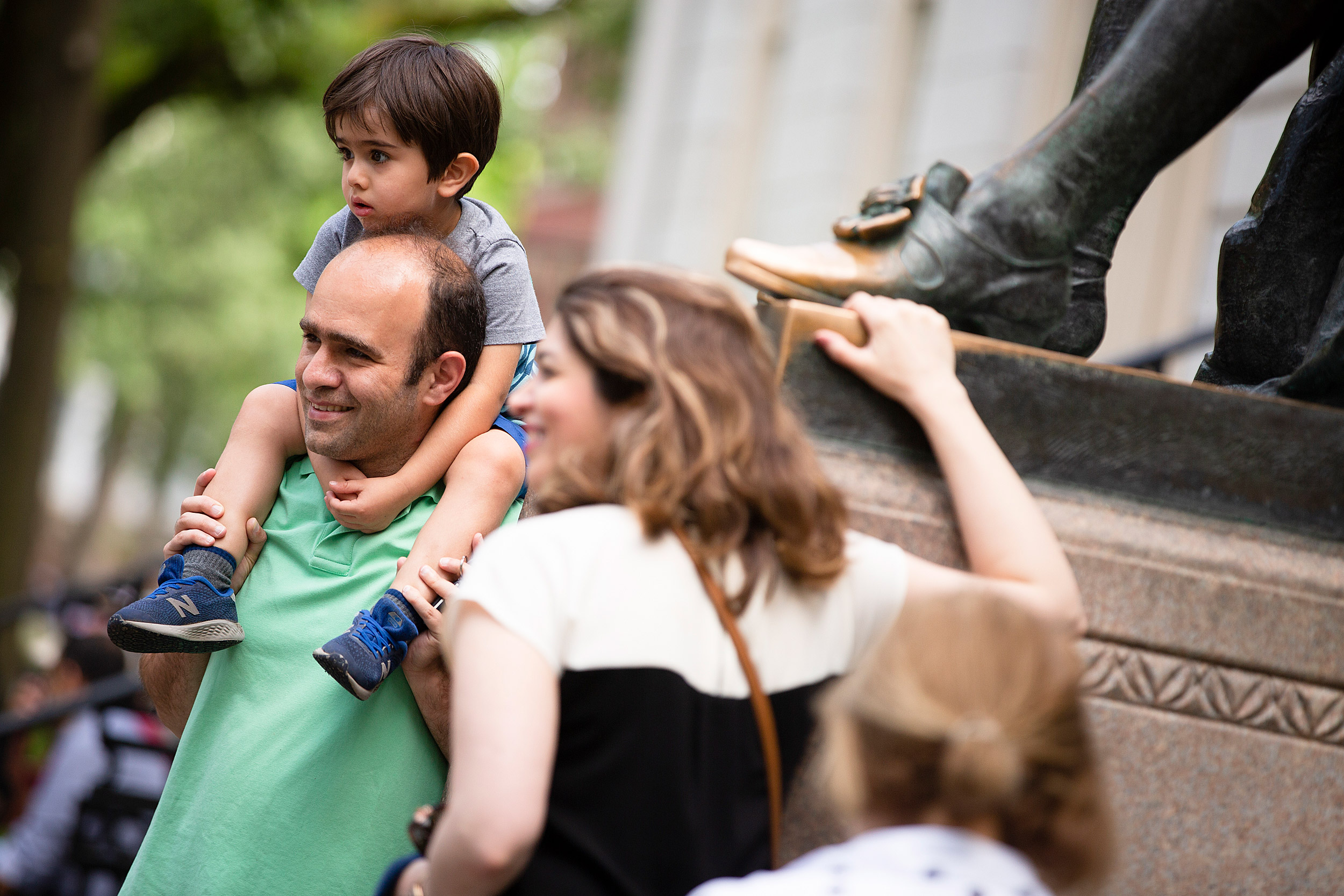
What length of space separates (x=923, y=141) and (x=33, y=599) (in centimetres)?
755

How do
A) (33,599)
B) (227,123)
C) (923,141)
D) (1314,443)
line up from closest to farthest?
(1314,443)
(923,141)
(33,599)
(227,123)

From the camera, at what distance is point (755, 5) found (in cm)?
1346

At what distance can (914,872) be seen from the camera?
1.42 m

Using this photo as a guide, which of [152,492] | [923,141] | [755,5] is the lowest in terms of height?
[152,492]

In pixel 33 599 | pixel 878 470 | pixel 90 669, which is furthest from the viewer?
pixel 33 599

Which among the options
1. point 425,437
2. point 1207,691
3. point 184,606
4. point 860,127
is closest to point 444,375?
point 425,437

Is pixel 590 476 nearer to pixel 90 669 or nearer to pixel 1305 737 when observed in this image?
pixel 1305 737

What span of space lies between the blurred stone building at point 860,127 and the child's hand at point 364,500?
197 inches

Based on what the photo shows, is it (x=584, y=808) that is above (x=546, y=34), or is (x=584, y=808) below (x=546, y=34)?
below

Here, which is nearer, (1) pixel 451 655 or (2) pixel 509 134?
(1) pixel 451 655

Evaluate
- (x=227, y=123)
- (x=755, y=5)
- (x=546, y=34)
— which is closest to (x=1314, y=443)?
(x=755, y=5)

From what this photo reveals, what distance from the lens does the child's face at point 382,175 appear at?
2.61 m

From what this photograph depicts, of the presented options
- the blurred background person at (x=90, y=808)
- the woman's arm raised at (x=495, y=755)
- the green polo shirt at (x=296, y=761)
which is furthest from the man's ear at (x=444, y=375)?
the blurred background person at (x=90, y=808)

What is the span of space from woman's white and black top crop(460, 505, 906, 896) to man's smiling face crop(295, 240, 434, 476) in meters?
0.78
